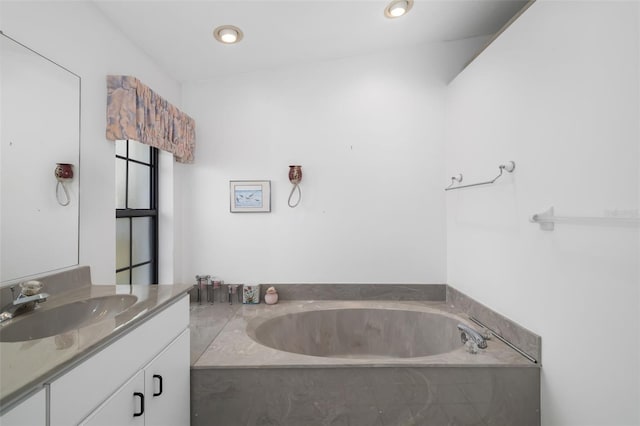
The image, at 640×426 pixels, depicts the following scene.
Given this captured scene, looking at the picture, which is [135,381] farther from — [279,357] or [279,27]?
[279,27]

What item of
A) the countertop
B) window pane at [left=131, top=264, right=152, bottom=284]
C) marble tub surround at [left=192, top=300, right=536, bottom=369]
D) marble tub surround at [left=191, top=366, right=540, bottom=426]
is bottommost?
marble tub surround at [left=191, top=366, right=540, bottom=426]

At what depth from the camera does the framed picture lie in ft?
7.95

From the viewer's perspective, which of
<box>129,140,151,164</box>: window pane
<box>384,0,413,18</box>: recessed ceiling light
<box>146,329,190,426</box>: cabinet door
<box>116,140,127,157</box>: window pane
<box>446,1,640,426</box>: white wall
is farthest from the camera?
<box>129,140,151,164</box>: window pane

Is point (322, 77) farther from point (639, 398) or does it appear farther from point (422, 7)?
point (639, 398)

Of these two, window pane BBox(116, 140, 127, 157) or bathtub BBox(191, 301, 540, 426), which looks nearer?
bathtub BBox(191, 301, 540, 426)

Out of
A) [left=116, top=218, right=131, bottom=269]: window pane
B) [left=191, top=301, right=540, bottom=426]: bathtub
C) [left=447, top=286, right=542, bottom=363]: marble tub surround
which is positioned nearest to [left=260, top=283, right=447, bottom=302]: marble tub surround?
[left=447, top=286, right=542, bottom=363]: marble tub surround

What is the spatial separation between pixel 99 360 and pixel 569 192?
188 cm

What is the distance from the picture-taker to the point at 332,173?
2.43 m

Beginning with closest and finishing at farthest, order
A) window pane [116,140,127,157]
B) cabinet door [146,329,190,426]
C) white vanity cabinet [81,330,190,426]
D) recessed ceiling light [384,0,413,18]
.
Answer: white vanity cabinet [81,330,190,426] → cabinet door [146,329,190,426] → recessed ceiling light [384,0,413,18] → window pane [116,140,127,157]

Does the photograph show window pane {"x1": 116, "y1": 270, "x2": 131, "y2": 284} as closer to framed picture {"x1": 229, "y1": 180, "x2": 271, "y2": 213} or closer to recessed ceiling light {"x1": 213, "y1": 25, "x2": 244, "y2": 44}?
framed picture {"x1": 229, "y1": 180, "x2": 271, "y2": 213}

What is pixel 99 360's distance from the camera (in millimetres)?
876

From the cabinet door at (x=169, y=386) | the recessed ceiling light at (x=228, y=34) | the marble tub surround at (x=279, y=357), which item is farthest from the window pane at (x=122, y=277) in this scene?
the recessed ceiling light at (x=228, y=34)

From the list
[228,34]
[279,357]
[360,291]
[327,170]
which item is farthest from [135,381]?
[228,34]

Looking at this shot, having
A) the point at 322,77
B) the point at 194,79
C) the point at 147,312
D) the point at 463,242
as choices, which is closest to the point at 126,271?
the point at 147,312
